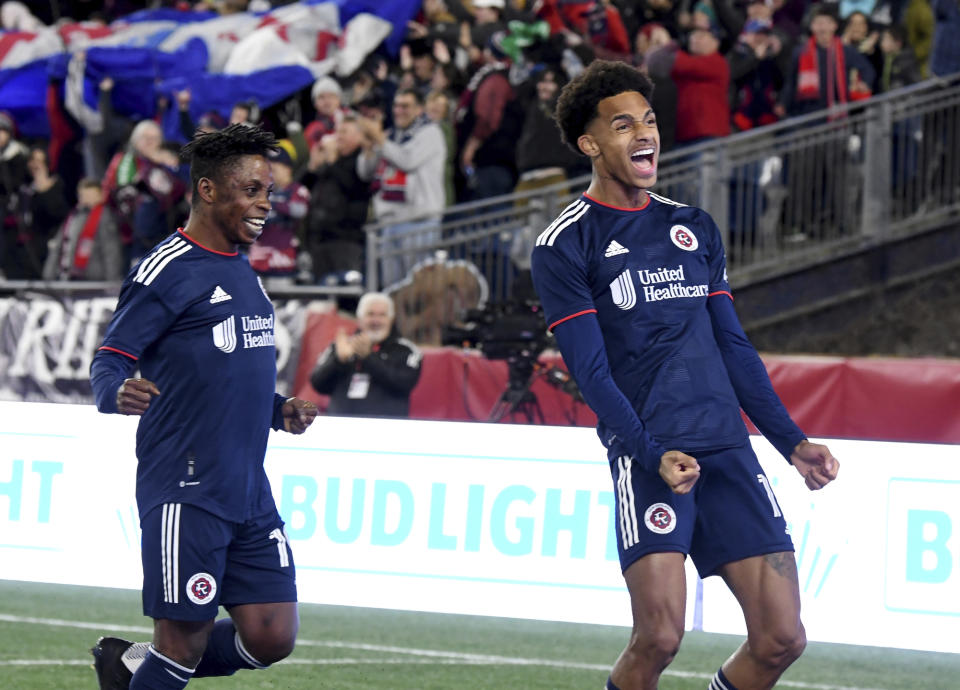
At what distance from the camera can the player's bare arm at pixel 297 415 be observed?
516 centimetres

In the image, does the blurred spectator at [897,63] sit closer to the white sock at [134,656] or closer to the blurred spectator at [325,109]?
the blurred spectator at [325,109]

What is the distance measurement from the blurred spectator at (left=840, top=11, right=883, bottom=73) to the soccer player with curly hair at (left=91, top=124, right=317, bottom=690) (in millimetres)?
9096

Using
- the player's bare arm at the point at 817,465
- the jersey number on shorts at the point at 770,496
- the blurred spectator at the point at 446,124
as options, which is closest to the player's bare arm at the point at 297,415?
the jersey number on shorts at the point at 770,496

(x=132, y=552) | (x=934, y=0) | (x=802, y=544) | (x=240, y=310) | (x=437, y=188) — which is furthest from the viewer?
(x=437, y=188)

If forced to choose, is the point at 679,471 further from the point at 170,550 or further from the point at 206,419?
the point at 170,550

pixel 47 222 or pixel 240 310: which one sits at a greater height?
pixel 47 222

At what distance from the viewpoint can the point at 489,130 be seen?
44.4 ft

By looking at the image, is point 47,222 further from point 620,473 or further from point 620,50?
point 620,473

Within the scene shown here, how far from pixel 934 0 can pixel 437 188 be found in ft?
14.1

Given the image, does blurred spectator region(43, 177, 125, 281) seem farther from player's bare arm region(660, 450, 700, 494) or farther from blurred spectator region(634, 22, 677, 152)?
player's bare arm region(660, 450, 700, 494)

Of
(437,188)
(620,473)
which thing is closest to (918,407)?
(437,188)

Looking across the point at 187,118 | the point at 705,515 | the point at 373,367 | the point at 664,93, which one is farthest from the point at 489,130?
the point at 705,515

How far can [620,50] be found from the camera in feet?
45.2

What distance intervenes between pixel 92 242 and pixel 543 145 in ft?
15.8
